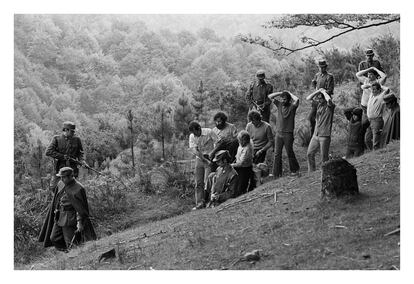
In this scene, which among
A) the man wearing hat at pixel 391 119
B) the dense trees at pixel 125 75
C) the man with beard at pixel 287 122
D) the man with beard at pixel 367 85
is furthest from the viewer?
the dense trees at pixel 125 75

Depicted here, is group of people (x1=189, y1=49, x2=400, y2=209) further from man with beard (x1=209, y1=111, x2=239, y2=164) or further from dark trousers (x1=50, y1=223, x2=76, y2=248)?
dark trousers (x1=50, y1=223, x2=76, y2=248)

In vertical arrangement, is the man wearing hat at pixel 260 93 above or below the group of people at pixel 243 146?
above

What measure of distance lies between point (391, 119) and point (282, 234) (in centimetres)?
357

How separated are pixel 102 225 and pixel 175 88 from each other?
8.23 meters

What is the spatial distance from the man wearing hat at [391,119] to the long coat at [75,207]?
499 centimetres

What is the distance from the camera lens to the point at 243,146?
11102mm

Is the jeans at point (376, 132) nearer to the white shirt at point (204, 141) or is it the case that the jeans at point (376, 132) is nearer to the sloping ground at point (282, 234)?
the sloping ground at point (282, 234)

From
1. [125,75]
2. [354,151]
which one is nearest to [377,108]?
[354,151]

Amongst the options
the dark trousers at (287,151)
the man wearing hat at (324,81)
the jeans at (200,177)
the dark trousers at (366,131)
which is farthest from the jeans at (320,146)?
the jeans at (200,177)

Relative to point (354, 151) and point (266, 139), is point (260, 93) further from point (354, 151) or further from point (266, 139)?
point (354, 151)

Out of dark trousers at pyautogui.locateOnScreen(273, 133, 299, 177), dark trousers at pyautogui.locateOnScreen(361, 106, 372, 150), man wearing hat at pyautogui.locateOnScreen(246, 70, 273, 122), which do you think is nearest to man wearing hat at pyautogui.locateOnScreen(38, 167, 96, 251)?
dark trousers at pyautogui.locateOnScreen(273, 133, 299, 177)

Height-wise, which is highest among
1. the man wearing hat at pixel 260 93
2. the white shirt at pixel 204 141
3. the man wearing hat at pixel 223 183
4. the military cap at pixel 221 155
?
the man wearing hat at pixel 260 93

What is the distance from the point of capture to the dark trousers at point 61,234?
10719 millimetres

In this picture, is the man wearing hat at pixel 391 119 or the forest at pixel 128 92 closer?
the man wearing hat at pixel 391 119
